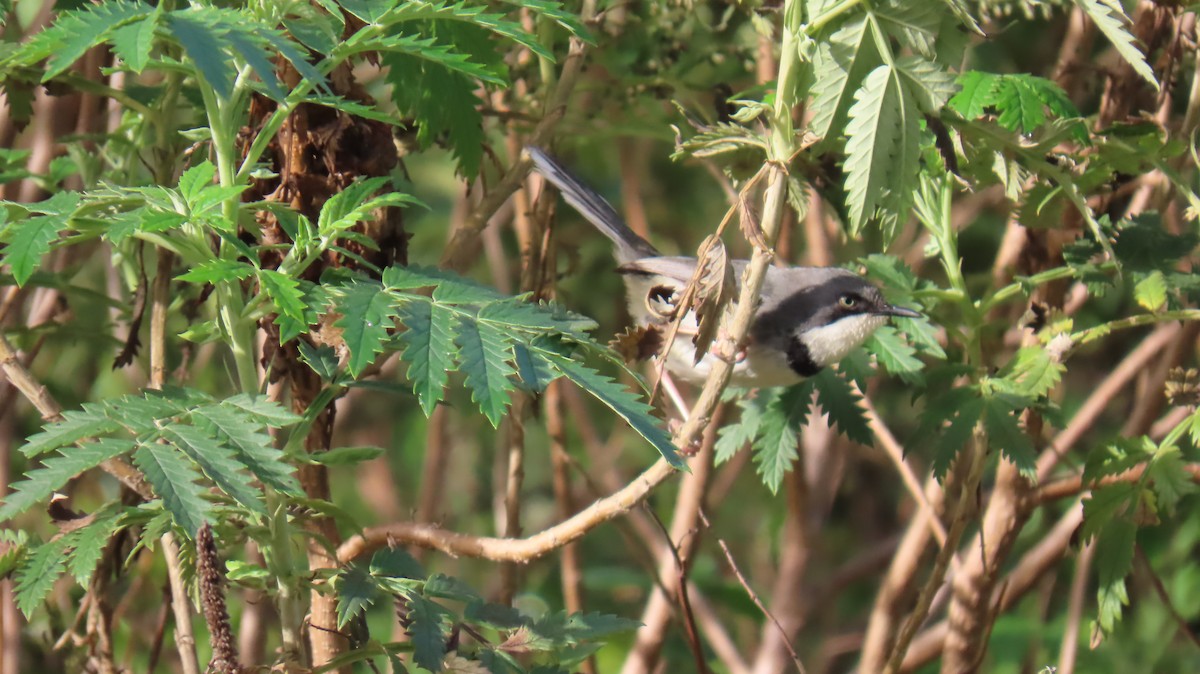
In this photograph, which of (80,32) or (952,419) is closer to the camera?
(80,32)

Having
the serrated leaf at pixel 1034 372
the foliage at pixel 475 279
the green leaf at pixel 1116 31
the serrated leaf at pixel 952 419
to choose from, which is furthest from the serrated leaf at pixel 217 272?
the serrated leaf at pixel 1034 372

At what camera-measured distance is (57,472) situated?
1417 millimetres

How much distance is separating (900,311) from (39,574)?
186 centimetres

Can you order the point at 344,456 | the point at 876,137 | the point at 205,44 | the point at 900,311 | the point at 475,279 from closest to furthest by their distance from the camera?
1. the point at 205,44
2. the point at 876,137
3. the point at 344,456
4. the point at 475,279
5. the point at 900,311

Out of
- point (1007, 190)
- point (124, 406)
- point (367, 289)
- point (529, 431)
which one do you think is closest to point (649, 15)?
point (1007, 190)

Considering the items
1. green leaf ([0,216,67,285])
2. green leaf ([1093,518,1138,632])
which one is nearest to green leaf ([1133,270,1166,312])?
green leaf ([1093,518,1138,632])

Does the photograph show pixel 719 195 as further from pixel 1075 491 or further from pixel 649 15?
pixel 1075 491

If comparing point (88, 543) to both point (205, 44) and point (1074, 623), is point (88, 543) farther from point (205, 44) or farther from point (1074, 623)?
point (1074, 623)

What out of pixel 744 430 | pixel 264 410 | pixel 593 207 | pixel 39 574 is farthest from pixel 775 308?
pixel 39 574

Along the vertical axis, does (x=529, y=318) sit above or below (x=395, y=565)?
above

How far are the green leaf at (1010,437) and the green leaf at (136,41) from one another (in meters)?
1.72

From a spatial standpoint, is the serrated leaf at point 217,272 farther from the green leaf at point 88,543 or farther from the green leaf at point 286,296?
the green leaf at point 88,543

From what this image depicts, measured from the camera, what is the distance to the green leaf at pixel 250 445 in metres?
1.46

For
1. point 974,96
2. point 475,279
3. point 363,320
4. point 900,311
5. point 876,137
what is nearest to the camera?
point 363,320
